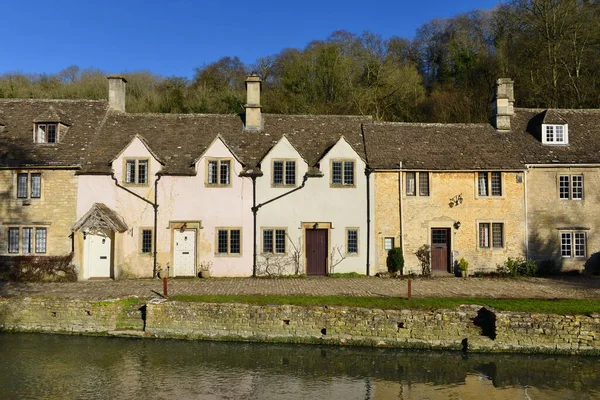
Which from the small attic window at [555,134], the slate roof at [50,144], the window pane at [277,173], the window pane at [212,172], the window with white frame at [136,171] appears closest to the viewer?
the slate roof at [50,144]

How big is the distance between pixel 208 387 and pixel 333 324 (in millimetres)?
5241

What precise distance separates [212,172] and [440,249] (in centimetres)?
1309

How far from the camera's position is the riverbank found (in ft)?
52.8

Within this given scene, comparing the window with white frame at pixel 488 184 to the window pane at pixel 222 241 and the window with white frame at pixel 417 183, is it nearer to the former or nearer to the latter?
the window with white frame at pixel 417 183

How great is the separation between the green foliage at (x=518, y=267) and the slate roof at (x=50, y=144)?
76.0ft

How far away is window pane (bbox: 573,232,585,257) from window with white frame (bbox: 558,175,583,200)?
6.53 ft

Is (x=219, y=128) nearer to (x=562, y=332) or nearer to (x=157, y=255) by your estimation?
(x=157, y=255)

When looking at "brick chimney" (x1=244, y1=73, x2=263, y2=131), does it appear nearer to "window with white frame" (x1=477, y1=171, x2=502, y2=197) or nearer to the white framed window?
the white framed window

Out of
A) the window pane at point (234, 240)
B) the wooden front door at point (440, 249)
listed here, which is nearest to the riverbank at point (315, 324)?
the window pane at point (234, 240)

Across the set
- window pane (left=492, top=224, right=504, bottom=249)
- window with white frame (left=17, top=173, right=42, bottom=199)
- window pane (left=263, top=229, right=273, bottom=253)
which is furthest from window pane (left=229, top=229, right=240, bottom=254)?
window pane (left=492, top=224, right=504, bottom=249)

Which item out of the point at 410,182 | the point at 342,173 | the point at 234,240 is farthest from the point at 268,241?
the point at 410,182

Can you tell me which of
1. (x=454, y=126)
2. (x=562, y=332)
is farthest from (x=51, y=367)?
(x=454, y=126)

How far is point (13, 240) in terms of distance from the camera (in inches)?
959

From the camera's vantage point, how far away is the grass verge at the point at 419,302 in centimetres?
1678
